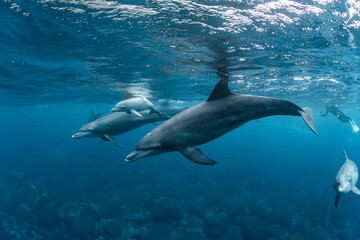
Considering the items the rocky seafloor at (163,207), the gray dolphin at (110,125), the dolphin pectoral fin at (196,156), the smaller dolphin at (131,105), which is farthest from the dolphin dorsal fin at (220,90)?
the rocky seafloor at (163,207)

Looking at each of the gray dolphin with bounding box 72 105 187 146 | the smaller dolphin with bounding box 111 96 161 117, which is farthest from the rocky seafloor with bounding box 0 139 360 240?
the smaller dolphin with bounding box 111 96 161 117

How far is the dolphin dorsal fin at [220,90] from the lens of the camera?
4.00 metres

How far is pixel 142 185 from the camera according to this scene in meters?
19.9

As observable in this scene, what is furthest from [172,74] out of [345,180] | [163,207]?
[345,180]

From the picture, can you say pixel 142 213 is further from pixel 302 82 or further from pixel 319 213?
pixel 302 82

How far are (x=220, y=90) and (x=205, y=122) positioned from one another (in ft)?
2.41

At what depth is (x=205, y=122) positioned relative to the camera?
12.5ft

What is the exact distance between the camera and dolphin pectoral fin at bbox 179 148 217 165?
349 cm

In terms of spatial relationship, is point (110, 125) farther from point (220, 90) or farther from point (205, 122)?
point (220, 90)

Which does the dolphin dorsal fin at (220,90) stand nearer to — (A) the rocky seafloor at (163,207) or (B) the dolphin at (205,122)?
(B) the dolphin at (205,122)

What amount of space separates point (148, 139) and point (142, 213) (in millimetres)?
12483

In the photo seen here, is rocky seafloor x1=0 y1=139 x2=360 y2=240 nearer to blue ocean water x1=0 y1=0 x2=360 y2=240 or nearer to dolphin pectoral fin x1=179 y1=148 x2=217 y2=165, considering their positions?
blue ocean water x1=0 y1=0 x2=360 y2=240

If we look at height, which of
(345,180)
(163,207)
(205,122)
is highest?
(205,122)

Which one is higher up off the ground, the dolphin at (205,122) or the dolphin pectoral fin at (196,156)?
the dolphin at (205,122)
